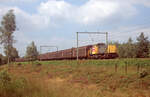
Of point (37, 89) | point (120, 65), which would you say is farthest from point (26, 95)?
point (120, 65)

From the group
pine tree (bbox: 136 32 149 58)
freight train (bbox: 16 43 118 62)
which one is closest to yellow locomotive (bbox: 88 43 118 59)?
freight train (bbox: 16 43 118 62)

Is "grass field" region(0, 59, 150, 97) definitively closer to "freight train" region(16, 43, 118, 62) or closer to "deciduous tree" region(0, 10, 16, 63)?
"freight train" region(16, 43, 118, 62)

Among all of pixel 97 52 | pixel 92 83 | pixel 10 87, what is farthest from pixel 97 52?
pixel 10 87

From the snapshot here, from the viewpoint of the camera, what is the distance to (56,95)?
23.7 feet

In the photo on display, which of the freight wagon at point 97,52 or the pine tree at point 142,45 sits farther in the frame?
the pine tree at point 142,45

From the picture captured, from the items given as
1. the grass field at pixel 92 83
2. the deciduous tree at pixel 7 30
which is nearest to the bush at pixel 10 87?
the grass field at pixel 92 83

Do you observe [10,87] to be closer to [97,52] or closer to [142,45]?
[97,52]

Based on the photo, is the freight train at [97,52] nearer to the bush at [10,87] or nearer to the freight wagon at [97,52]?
the freight wagon at [97,52]

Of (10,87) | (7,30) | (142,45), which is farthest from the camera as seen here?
(142,45)

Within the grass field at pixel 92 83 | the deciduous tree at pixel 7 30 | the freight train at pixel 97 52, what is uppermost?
the deciduous tree at pixel 7 30

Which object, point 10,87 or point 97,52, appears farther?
point 97,52

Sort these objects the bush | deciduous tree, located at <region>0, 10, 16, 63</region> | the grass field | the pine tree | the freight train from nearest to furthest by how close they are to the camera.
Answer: the bush → the grass field → deciduous tree, located at <region>0, 10, 16, 63</region> → the freight train → the pine tree

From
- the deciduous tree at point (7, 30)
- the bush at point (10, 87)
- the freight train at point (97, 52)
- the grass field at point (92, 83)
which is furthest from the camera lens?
the freight train at point (97, 52)

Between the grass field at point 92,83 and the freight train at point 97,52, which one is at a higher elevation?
the freight train at point 97,52
